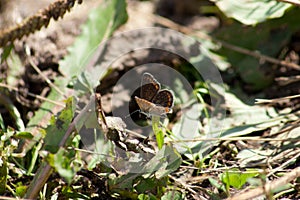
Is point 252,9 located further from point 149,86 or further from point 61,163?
point 61,163

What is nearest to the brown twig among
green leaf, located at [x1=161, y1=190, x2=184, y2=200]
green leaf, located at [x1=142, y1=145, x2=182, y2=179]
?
green leaf, located at [x1=142, y1=145, x2=182, y2=179]

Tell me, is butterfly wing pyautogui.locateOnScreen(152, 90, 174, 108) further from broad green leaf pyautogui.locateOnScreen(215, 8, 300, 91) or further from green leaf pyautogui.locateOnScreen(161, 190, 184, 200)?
broad green leaf pyautogui.locateOnScreen(215, 8, 300, 91)

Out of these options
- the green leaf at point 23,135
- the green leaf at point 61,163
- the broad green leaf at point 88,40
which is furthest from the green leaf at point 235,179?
the broad green leaf at point 88,40

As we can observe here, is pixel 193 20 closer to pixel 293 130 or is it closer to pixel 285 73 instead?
pixel 285 73

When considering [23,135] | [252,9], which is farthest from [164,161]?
[252,9]

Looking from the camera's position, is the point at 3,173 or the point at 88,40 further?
the point at 88,40

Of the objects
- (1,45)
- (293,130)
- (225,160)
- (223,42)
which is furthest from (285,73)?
(1,45)
